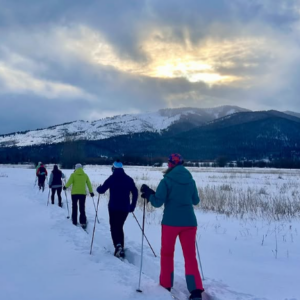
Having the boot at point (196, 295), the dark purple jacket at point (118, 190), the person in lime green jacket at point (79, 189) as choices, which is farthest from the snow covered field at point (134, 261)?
the dark purple jacket at point (118, 190)

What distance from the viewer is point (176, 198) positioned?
4734 millimetres

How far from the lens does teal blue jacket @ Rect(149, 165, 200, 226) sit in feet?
15.4

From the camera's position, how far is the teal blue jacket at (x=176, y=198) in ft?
15.4

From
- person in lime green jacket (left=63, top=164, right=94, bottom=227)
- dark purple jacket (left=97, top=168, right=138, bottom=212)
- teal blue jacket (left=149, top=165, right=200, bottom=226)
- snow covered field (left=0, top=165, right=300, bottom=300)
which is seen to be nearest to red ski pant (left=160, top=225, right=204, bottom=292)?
teal blue jacket (left=149, top=165, right=200, bottom=226)

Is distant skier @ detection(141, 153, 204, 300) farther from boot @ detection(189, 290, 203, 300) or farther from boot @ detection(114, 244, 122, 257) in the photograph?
boot @ detection(114, 244, 122, 257)

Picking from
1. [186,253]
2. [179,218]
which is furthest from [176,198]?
[186,253]

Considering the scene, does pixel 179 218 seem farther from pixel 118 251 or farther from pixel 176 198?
pixel 118 251

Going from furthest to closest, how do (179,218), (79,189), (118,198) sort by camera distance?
1. (79,189)
2. (118,198)
3. (179,218)

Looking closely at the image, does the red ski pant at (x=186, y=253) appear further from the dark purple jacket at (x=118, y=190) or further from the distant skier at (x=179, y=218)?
the dark purple jacket at (x=118, y=190)

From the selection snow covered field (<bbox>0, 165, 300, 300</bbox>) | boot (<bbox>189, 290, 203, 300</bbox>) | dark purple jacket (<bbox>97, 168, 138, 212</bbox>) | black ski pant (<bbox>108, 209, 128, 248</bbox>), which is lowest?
snow covered field (<bbox>0, 165, 300, 300</bbox>)

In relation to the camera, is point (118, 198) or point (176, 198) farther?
point (118, 198)

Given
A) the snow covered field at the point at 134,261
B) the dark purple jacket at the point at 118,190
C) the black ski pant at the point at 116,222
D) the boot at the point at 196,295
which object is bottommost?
the snow covered field at the point at 134,261

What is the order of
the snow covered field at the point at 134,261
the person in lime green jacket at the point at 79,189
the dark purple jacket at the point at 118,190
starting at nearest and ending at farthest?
1. the snow covered field at the point at 134,261
2. the dark purple jacket at the point at 118,190
3. the person in lime green jacket at the point at 79,189

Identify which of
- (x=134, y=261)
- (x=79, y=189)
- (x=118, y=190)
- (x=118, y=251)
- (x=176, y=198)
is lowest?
(x=134, y=261)
